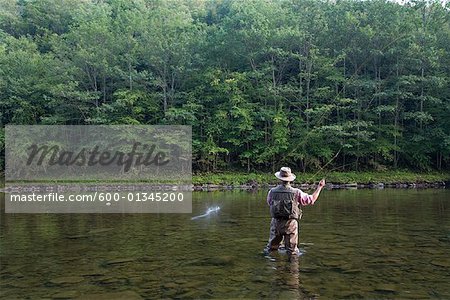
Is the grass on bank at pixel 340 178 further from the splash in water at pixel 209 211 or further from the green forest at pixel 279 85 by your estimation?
the splash in water at pixel 209 211

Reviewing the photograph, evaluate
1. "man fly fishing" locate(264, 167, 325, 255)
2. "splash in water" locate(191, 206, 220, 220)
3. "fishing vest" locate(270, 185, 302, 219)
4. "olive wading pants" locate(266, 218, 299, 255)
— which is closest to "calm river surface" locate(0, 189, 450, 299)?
"olive wading pants" locate(266, 218, 299, 255)

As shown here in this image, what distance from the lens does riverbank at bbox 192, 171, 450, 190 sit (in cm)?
2886

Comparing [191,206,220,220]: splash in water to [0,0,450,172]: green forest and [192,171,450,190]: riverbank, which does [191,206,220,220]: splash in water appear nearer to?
[192,171,450,190]: riverbank

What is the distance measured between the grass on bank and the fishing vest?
849 inches

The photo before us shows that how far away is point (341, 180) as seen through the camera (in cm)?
2948

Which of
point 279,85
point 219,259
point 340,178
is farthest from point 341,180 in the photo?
point 219,259

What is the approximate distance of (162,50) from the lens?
3419 centimetres

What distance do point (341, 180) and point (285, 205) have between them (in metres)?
22.6

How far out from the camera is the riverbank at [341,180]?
28859mm

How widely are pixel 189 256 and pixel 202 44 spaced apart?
29.3 m

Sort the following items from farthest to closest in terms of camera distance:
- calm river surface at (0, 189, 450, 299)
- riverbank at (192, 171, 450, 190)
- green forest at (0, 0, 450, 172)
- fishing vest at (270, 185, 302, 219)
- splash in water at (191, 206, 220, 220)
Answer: green forest at (0, 0, 450, 172) → riverbank at (192, 171, 450, 190) → splash in water at (191, 206, 220, 220) → fishing vest at (270, 185, 302, 219) → calm river surface at (0, 189, 450, 299)

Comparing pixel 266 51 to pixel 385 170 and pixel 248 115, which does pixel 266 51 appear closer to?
pixel 248 115

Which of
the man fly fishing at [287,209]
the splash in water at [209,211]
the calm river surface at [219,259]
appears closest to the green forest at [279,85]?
the splash in water at [209,211]

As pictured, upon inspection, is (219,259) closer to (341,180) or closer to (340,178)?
(341,180)
